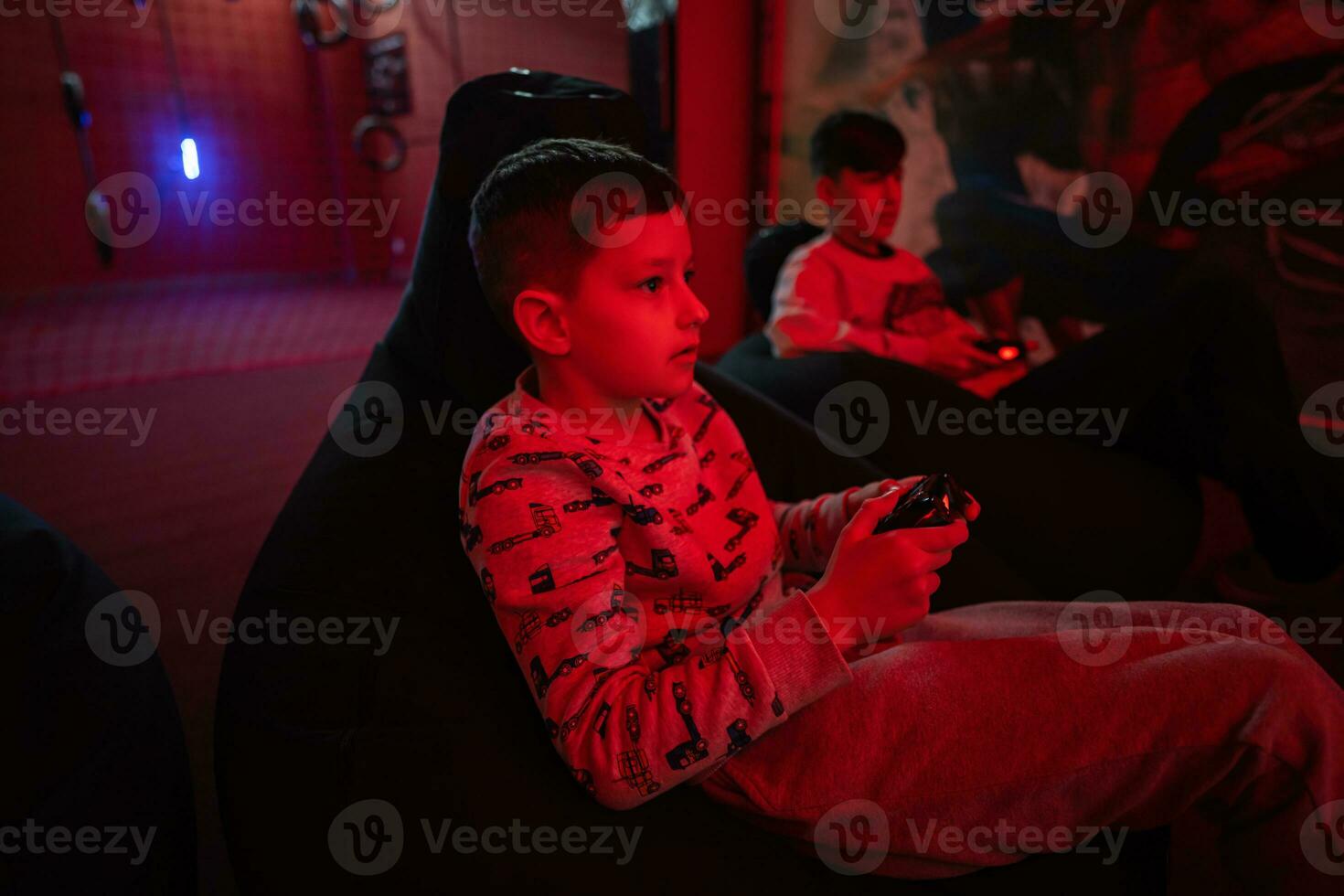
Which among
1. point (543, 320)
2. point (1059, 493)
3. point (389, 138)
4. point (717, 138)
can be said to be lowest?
point (1059, 493)

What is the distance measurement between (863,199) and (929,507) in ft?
4.28

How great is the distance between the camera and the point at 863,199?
1833mm

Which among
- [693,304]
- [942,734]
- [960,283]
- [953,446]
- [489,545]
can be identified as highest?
[693,304]

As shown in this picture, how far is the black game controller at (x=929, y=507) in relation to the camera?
72cm

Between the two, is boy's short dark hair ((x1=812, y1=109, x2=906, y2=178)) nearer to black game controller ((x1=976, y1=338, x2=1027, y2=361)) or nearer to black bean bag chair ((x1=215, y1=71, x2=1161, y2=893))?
black game controller ((x1=976, y1=338, x2=1027, y2=361))

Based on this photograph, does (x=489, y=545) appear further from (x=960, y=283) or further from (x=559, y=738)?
(x=960, y=283)

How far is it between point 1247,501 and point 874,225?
974 millimetres

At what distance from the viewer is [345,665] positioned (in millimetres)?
765

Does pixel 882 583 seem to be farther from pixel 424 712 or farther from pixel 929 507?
pixel 424 712

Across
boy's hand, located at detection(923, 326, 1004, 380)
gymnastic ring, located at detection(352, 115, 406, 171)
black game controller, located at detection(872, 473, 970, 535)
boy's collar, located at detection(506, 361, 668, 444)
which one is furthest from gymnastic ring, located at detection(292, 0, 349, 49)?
black game controller, located at detection(872, 473, 970, 535)

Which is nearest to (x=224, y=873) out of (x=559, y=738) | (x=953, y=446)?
(x=559, y=738)

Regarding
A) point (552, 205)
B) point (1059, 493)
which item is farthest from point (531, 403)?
point (1059, 493)

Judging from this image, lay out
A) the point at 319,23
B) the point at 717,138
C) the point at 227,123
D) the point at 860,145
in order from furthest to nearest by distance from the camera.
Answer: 1. the point at 227,123
2. the point at 319,23
3. the point at 717,138
4. the point at 860,145

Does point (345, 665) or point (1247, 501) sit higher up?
point (345, 665)
